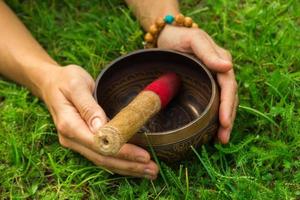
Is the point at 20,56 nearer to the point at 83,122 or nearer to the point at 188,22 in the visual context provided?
the point at 83,122

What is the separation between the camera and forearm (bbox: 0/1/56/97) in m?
2.57

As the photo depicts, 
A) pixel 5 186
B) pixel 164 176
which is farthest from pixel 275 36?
pixel 5 186

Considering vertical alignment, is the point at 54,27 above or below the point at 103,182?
above

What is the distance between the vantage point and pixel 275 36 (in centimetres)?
283

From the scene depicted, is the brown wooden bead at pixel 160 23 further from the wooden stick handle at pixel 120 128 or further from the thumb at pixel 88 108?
the wooden stick handle at pixel 120 128

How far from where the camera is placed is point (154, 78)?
253 centimetres

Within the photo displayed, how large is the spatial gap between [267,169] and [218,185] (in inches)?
8.9

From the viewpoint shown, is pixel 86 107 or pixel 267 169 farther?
pixel 267 169

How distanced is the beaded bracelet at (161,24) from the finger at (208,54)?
12 cm

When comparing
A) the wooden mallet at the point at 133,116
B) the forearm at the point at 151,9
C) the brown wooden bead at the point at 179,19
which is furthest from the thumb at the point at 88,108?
the forearm at the point at 151,9

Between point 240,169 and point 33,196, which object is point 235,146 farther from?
point 33,196

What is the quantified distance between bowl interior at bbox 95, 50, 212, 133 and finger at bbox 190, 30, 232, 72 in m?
0.04

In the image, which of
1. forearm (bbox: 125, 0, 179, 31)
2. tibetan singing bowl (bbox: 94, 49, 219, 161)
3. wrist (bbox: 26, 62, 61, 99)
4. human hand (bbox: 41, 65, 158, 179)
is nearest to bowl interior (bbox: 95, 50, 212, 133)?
tibetan singing bowl (bbox: 94, 49, 219, 161)

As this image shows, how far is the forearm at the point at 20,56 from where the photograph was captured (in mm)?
2568
